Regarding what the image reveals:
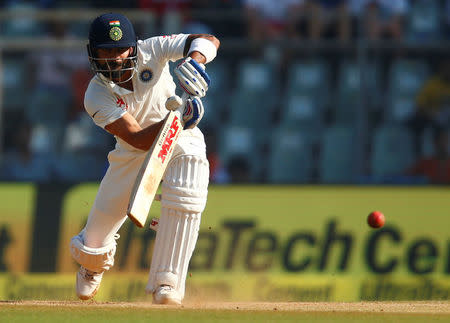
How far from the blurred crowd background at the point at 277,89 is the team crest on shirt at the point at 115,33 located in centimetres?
477

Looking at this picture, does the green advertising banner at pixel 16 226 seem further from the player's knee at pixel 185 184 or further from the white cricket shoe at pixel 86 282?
the player's knee at pixel 185 184

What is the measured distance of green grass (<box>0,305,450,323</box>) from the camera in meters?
4.21

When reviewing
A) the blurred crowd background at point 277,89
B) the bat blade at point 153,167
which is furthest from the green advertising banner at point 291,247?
the bat blade at point 153,167

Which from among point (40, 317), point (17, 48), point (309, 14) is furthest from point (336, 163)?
point (40, 317)

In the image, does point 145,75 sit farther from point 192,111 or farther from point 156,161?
point 156,161

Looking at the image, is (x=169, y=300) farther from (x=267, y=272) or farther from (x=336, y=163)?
(x=336, y=163)

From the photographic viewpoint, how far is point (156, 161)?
4801 millimetres

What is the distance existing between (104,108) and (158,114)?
1.23 ft

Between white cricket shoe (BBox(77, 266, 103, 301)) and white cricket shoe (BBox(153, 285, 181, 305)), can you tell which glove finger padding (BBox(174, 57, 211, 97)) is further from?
white cricket shoe (BBox(77, 266, 103, 301))

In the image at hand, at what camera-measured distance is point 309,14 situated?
10133mm

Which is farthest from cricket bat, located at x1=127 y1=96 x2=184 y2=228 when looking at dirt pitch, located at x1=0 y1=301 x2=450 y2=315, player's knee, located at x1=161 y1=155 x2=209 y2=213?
dirt pitch, located at x1=0 y1=301 x2=450 y2=315

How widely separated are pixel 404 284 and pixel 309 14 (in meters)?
3.83

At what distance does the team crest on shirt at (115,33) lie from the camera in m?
4.89

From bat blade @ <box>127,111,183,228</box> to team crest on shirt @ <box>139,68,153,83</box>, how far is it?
40cm
